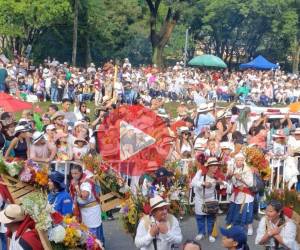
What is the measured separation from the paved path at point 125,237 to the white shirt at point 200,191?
1.84ft

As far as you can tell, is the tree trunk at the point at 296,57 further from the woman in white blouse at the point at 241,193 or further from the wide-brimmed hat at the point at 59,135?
the woman in white blouse at the point at 241,193

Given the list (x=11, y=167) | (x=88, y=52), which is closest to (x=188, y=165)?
(x=11, y=167)

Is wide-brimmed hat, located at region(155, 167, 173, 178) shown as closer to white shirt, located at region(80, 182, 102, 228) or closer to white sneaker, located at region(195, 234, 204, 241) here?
white shirt, located at region(80, 182, 102, 228)

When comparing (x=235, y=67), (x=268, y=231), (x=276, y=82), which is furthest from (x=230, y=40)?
(x=268, y=231)

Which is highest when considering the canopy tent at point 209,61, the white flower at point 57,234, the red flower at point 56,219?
the red flower at point 56,219

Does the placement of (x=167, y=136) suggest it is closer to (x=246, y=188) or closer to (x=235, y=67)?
(x=246, y=188)

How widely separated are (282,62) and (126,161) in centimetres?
4802

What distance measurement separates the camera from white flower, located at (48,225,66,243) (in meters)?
7.89

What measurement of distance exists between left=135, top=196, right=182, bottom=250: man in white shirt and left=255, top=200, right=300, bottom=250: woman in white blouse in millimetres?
1116

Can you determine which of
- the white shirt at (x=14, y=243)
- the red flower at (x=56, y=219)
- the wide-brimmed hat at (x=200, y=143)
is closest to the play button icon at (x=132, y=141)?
the wide-brimmed hat at (x=200, y=143)

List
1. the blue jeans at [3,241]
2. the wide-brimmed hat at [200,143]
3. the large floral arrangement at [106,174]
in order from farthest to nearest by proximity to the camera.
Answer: the wide-brimmed hat at [200,143], the large floral arrangement at [106,174], the blue jeans at [3,241]

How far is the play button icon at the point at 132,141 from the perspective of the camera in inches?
484

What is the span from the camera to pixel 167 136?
41.8 feet

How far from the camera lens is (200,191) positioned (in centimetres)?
1247
